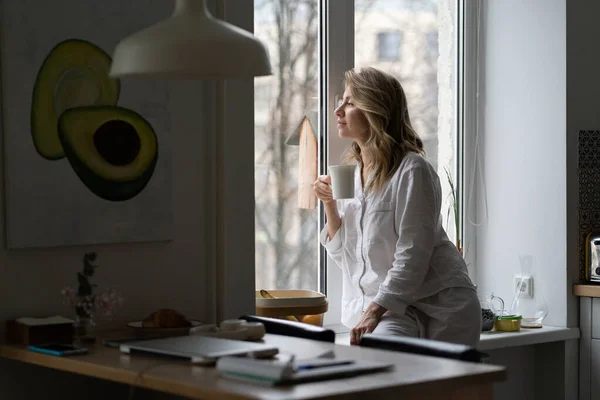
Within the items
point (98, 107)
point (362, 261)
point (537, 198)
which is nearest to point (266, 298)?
point (362, 261)

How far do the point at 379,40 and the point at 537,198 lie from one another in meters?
0.92

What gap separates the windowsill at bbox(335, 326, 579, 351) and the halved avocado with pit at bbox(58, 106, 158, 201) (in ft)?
3.54

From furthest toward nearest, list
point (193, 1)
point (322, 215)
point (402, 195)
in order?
point (322, 215), point (402, 195), point (193, 1)

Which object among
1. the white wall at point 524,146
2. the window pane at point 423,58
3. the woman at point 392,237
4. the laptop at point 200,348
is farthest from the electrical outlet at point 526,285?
the laptop at point 200,348

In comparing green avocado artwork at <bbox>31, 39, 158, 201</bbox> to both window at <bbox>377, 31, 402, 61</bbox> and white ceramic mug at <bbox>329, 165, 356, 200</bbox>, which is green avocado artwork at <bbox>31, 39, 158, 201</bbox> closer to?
white ceramic mug at <bbox>329, 165, 356, 200</bbox>

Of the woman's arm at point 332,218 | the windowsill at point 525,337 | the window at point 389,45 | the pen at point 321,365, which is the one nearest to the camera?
the pen at point 321,365

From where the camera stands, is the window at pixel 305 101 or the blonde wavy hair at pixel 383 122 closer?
the blonde wavy hair at pixel 383 122

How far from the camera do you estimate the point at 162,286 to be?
288 cm

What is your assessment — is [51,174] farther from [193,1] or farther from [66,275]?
[193,1]

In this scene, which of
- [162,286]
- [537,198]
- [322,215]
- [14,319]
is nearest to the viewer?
[14,319]

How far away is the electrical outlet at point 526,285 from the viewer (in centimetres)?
395

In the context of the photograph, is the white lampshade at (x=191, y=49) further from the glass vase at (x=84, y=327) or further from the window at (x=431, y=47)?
the window at (x=431, y=47)

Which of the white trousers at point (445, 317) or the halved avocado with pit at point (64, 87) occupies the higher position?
the halved avocado with pit at point (64, 87)

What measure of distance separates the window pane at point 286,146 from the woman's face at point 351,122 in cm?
25
